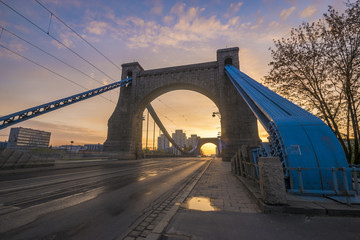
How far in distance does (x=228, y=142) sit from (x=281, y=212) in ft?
58.5

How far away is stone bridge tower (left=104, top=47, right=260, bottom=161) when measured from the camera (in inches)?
827

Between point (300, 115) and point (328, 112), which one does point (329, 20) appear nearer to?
point (328, 112)

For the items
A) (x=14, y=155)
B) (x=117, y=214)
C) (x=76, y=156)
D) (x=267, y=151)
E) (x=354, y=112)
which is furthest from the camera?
(x=76, y=156)

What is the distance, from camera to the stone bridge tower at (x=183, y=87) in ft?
68.9

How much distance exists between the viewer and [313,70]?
10.0 metres

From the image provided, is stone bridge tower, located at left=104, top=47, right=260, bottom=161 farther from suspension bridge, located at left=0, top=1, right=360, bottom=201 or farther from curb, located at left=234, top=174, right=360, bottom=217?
curb, located at left=234, top=174, right=360, bottom=217

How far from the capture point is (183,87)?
2683 cm

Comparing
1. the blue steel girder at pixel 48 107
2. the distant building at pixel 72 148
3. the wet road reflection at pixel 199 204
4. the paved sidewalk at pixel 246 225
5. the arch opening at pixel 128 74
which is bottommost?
the wet road reflection at pixel 199 204

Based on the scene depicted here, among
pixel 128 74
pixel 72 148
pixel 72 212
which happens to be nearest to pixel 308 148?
pixel 72 212

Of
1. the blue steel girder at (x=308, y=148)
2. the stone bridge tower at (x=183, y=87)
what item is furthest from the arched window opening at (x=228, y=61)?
the blue steel girder at (x=308, y=148)

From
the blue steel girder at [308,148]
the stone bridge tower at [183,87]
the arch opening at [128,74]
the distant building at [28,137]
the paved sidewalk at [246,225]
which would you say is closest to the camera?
the paved sidewalk at [246,225]

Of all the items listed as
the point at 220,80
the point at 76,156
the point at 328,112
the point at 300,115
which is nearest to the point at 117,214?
the point at 300,115

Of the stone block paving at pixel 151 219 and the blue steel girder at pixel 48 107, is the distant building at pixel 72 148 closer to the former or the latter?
the blue steel girder at pixel 48 107

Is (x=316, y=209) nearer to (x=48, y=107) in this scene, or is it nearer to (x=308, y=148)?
(x=308, y=148)
